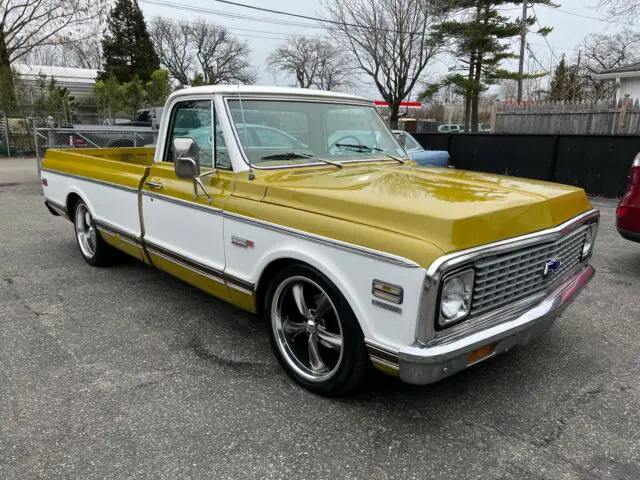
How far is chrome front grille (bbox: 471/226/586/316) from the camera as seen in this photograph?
2439 mm

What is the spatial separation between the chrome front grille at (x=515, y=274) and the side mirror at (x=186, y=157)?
198 cm

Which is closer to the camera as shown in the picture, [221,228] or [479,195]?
[479,195]

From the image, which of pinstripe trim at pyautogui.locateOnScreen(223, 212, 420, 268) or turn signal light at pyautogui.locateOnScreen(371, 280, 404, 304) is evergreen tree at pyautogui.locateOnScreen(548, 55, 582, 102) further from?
turn signal light at pyautogui.locateOnScreen(371, 280, 404, 304)

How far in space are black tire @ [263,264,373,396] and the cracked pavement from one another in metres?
0.13

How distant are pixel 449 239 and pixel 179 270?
7.82 ft

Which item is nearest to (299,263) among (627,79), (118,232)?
(118,232)

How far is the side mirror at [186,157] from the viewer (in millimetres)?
3307

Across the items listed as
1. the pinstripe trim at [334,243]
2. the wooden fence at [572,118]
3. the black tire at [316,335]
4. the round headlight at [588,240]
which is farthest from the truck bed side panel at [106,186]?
the wooden fence at [572,118]

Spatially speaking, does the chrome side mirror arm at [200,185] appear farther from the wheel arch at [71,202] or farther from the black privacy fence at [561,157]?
the black privacy fence at [561,157]

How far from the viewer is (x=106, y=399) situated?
9.70 feet

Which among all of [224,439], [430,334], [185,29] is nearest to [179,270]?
[224,439]

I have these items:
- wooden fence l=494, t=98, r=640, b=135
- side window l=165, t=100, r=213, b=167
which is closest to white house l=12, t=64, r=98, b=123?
wooden fence l=494, t=98, r=640, b=135

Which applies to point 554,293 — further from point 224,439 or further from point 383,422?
point 224,439

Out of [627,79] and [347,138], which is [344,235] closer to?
Answer: [347,138]
